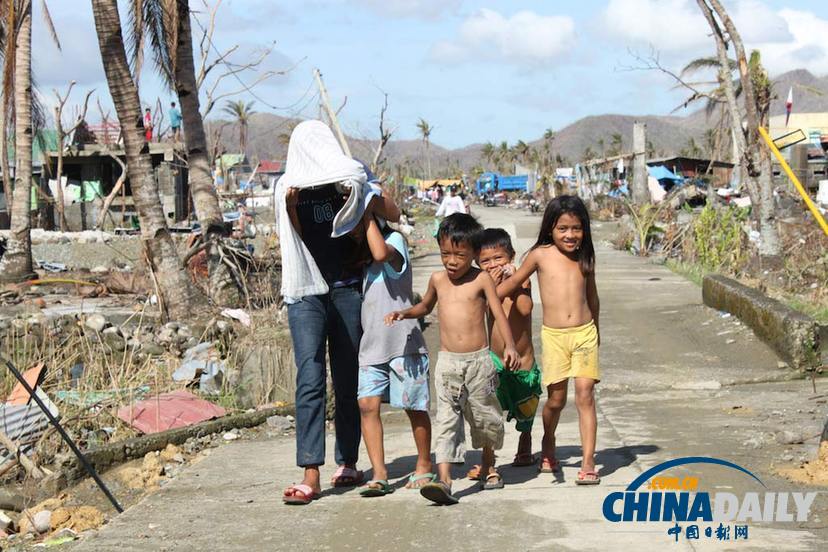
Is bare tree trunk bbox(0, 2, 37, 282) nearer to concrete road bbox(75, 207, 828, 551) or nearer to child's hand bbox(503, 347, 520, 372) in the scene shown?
concrete road bbox(75, 207, 828, 551)

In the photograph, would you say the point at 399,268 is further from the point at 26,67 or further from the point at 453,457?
the point at 26,67

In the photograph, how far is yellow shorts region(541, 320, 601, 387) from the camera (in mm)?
5547

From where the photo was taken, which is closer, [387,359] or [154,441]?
[387,359]

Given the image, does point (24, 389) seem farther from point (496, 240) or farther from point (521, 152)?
point (521, 152)

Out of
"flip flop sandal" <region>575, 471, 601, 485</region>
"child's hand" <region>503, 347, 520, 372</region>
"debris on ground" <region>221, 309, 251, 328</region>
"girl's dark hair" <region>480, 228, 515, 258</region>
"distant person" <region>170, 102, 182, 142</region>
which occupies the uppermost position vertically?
"distant person" <region>170, 102, 182, 142</region>

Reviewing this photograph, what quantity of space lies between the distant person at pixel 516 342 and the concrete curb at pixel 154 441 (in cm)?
269

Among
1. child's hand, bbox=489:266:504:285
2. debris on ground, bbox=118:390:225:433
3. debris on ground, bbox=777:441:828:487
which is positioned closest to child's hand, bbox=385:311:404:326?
child's hand, bbox=489:266:504:285

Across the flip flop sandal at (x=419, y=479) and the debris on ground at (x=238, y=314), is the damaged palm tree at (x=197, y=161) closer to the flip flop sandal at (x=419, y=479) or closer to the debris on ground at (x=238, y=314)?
the debris on ground at (x=238, y=314)

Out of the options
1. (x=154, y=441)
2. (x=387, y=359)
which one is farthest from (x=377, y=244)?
(x=154, y=441)

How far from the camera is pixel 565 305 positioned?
5.60 meters

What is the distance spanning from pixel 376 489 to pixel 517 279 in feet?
4.28

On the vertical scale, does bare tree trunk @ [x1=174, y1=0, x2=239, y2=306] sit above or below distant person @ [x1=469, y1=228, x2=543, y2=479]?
above

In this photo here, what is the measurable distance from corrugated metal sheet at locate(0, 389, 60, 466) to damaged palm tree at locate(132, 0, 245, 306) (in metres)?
4.65

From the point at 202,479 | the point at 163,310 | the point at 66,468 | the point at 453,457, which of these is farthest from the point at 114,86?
the point at 453,457
